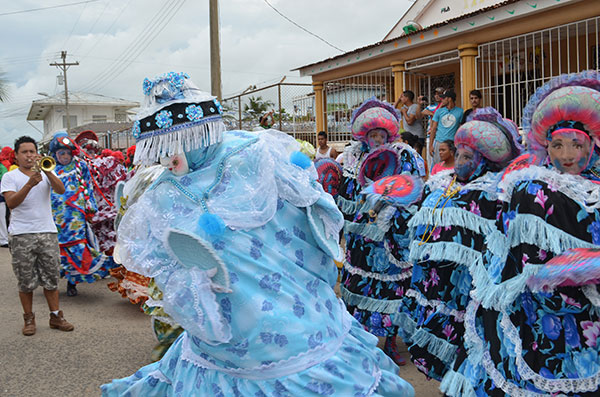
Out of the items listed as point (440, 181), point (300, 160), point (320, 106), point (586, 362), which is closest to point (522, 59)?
point (320, 106)

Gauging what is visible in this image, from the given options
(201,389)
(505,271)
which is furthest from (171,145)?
(505,271)

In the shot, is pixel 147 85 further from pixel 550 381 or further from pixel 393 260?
pixel 393 260

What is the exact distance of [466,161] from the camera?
4133 millimetres

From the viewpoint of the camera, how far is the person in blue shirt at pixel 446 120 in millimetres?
8852

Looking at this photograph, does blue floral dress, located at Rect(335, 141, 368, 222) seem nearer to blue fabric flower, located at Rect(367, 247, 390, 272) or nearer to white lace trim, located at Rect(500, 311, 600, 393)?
blue fabric flower, located at Rect(367, 247, 390, 272)

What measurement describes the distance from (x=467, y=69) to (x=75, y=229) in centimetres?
733

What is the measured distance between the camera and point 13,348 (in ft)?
19.2

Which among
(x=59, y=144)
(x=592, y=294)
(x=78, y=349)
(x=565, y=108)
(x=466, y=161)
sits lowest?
(x=78, y=349)

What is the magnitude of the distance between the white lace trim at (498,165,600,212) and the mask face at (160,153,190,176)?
1664mm

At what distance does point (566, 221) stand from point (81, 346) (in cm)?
480

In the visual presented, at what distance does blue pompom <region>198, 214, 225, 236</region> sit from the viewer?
244cm

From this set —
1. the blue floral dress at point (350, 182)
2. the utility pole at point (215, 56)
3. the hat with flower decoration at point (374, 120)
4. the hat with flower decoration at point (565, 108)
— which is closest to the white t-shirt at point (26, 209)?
the blue floral dress at point (350, 182)

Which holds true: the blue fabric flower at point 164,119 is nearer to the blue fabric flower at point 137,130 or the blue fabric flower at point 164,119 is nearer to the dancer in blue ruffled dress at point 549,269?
the blue fabric flower at point 137,130

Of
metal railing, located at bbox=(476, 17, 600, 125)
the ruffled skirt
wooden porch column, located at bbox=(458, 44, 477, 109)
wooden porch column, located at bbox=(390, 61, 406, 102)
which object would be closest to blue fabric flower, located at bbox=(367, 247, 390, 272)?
the ruffled skirt
